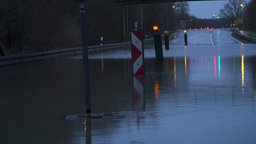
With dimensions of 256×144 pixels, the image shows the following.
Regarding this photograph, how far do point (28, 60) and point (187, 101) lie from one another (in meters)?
18.8

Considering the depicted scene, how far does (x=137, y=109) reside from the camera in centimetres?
1252

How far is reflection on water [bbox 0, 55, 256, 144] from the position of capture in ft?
31.3

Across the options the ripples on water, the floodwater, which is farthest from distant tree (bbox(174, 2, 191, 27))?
the floodwater

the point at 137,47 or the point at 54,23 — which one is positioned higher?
the point at 54,23

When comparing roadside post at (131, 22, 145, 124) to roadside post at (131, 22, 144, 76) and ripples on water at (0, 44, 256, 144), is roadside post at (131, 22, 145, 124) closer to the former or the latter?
roadside post at (131, 22, 144, 76)

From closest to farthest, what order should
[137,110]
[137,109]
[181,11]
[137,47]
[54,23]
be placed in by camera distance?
[137,110] → [137,109] → [137,47] → [54,23] → [181,11]

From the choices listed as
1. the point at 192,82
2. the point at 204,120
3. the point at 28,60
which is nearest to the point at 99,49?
the point at 28,60

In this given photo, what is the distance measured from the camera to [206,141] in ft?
29.2

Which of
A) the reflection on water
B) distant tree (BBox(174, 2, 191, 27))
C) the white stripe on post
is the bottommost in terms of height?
the reflection on water

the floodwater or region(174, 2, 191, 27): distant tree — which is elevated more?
region(174, 2, 191, 27): distant tree

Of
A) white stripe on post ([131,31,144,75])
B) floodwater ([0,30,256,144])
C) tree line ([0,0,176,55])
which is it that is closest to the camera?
floodwater ([0,30,256,144])

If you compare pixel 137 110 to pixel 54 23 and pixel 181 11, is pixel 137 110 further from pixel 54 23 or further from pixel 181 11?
pixel 181 11

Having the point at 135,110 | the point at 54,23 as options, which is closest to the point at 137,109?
the point at 135,110

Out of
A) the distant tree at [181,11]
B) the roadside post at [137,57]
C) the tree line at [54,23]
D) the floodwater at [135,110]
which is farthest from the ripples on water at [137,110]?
the distant tree at [181,11]
